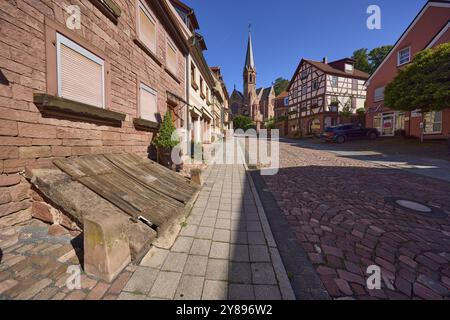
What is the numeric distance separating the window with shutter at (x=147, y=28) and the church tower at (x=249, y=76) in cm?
4901

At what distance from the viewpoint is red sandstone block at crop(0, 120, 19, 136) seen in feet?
7.45

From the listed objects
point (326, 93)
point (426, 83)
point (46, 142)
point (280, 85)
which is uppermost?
point (280, 85)

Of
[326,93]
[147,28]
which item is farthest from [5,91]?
[326,93]

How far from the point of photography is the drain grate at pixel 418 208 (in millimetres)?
3562

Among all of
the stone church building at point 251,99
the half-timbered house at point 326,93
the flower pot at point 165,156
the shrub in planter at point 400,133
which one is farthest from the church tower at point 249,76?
the flower pot at point 165,156

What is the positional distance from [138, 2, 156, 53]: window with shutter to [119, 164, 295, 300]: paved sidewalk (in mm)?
5223

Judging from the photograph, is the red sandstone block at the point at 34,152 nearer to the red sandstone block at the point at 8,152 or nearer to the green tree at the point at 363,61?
the red sandstone block at the point at 8,152

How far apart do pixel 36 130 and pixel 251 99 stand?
54212 millimetres

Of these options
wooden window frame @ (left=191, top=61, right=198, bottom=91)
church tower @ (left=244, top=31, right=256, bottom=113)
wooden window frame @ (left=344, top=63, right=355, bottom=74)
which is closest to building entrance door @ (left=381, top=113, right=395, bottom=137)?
wooden window frame @ (left=344, top=63, right=355, bottom=74)

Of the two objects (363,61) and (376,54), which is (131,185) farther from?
(376,54)

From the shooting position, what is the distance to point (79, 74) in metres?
3.36

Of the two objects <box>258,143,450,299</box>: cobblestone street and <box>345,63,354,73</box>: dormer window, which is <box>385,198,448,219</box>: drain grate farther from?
<box>345,63,354,73</box>: dormer window

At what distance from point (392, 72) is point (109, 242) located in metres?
26.1
